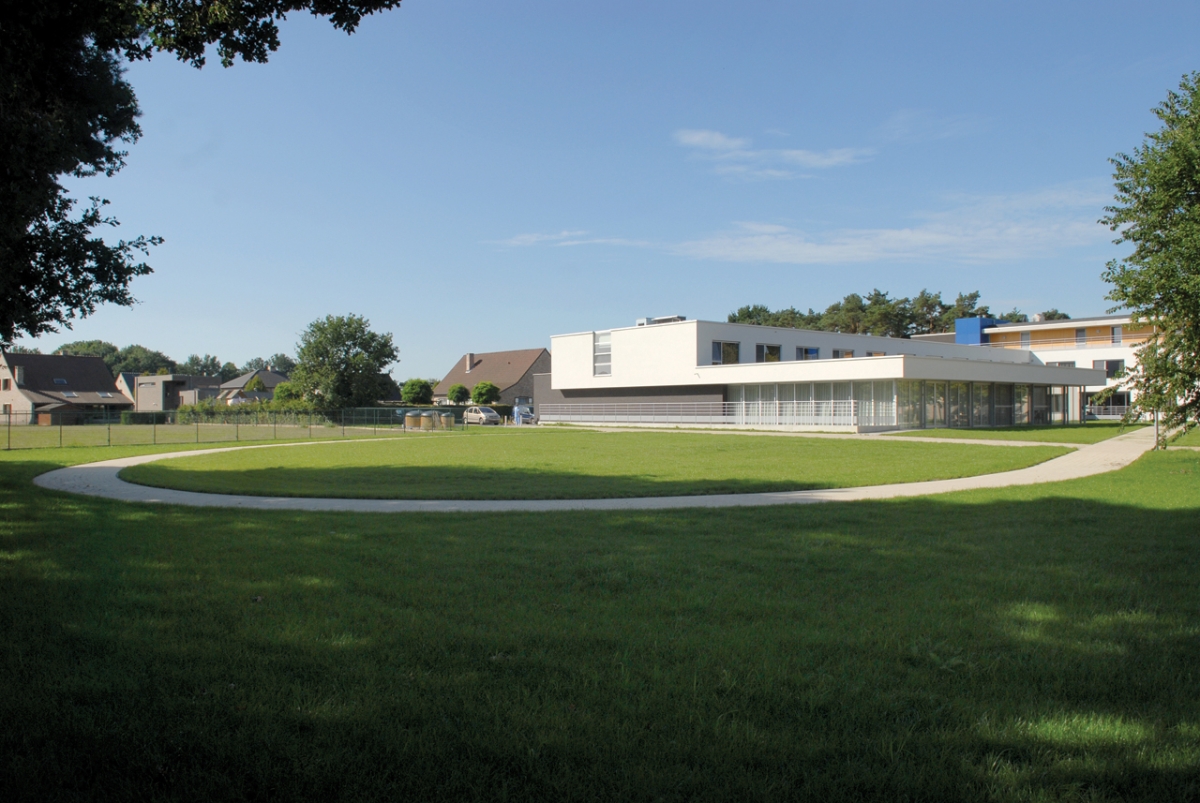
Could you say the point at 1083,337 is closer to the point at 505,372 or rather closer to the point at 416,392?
the point at 505,372

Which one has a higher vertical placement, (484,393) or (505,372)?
(505,372)

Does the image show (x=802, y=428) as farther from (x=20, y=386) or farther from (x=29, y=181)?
(x=20, y=386)

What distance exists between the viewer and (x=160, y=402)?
82500 millimetres

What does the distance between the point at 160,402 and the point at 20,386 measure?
1668 centimetres

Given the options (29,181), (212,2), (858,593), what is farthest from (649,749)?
(29,181)

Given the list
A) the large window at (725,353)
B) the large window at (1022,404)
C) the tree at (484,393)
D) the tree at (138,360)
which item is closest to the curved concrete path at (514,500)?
the large window at (725,353)

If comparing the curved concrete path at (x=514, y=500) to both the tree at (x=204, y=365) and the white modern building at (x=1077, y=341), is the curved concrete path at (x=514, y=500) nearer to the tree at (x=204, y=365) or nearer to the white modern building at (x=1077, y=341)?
the white modern building at (x=1077, y=341)

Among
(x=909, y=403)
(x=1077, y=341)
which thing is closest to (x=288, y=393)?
(x=909, y=403)

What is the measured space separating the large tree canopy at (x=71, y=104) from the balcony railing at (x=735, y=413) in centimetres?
3465

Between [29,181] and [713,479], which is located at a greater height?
[29,181]

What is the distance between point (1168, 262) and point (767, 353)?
34.7m

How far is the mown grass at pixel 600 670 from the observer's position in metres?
3.23

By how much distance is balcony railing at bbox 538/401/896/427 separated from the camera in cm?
4103

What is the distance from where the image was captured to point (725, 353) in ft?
160
